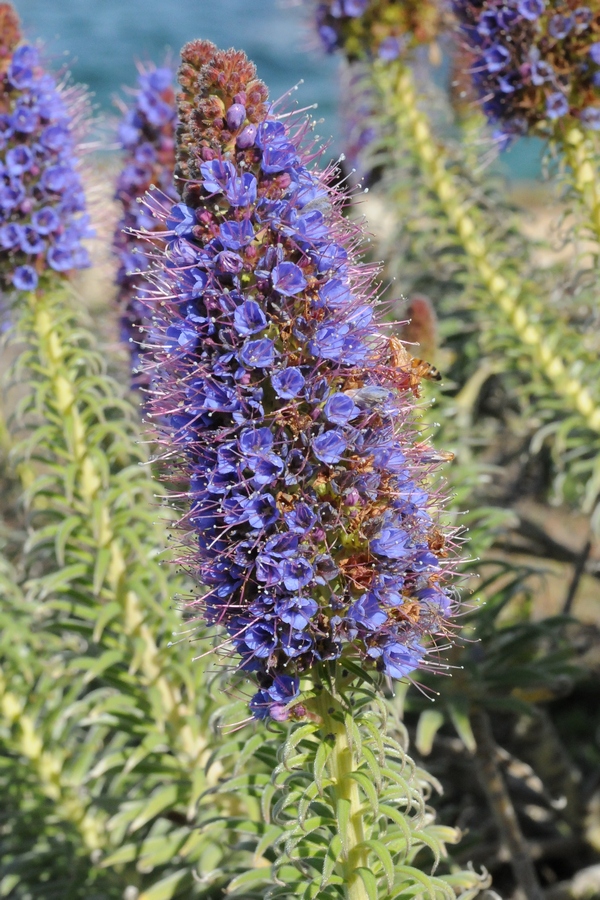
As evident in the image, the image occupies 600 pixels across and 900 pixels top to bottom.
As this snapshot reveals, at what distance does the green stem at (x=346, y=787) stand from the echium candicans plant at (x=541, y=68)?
2.75 meters

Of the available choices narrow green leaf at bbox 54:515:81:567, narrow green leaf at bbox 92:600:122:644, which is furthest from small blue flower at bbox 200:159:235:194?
narrow green leaf at bbox 92:600:122:644

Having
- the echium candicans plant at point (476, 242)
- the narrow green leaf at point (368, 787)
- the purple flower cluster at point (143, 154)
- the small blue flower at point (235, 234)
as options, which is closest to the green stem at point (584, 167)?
the echium candicans plant at point (476, 242)

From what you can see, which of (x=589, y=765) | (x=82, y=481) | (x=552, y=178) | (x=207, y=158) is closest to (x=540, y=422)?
(x=552, y=178)

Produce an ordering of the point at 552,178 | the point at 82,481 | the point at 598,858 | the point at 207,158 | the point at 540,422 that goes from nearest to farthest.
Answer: the point at 207,158, the point at 82,481, the point at 552,178, the point at 598,858, the point at 540,422

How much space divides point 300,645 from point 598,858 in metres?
3.38

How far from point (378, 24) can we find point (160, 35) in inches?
734

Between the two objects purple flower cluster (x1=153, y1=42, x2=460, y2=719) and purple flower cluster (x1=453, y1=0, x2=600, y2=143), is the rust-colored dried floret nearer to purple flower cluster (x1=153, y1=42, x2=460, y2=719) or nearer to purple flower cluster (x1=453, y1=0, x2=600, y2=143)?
purple flower cluster (x1=153, y1=42, x2=460, y2=719)

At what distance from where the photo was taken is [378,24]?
18.6ft

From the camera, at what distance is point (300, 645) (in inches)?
97.2

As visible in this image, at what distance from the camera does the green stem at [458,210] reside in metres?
5.44

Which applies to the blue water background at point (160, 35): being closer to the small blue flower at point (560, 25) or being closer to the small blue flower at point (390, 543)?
the small blue flower at point (560, 25)

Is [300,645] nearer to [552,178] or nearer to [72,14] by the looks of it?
[552,178]

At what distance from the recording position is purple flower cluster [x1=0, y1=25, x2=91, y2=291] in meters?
4.22

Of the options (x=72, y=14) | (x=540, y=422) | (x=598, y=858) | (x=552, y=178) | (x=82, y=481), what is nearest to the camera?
(x=82, y=481)
